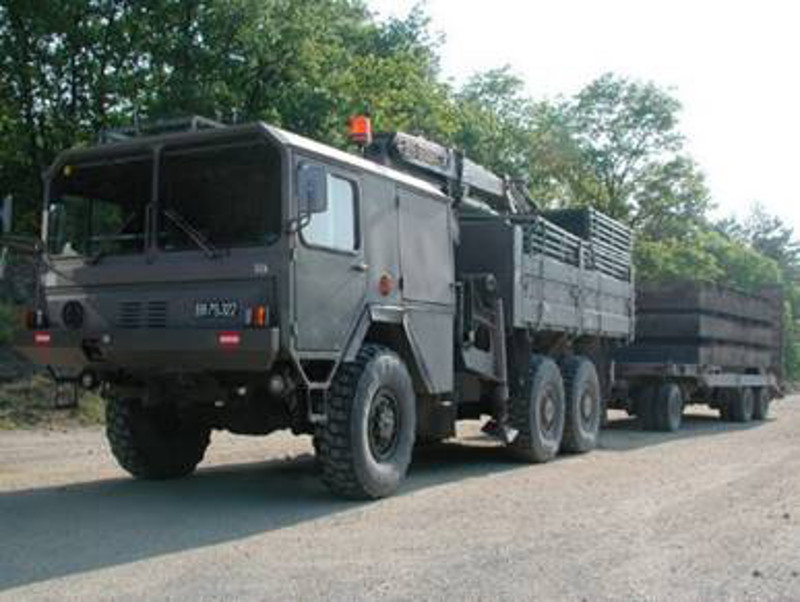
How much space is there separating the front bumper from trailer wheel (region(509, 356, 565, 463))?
14.7 ft

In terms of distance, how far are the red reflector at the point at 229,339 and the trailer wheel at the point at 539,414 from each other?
4709mm

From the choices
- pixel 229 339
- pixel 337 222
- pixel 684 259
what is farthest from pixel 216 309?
pixel 684 259

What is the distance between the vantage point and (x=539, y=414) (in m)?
11.8

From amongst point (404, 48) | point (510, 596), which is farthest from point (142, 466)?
point (404, 48)

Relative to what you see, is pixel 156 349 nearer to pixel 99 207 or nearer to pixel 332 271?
pixel 332 271

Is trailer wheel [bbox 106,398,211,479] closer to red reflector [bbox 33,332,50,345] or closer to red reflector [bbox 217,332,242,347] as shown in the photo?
red reflector [bbox 33,332,50,345]

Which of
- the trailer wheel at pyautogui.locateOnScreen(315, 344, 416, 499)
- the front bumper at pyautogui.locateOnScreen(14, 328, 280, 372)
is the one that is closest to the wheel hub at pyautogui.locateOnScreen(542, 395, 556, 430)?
the trailer wheel at pyautogui.locateOnScreen(315, 344, 416, 499)

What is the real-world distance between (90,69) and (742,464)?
12.5 m

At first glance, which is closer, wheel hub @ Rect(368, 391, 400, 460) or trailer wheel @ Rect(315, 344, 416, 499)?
trailer wheel @ Rect(315, 344, 416, 499)

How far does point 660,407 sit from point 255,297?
10614mm

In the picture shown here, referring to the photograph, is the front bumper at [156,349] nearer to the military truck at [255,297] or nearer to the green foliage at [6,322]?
the military truck at [255,297]

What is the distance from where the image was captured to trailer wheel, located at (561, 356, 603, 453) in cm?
1281

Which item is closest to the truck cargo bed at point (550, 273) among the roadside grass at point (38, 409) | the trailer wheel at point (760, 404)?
the trailer wheel at point (760, 404)

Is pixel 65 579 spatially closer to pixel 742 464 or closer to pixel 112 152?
pixel 112 152
